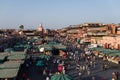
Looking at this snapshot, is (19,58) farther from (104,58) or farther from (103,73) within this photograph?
(104,58)

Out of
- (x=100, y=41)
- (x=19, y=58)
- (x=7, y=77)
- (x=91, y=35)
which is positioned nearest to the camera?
(x=7, y=77)

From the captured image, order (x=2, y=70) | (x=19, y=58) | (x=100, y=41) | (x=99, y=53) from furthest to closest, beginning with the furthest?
(x=100, y=41) < (x=99, y=53) < (x=19, y=58) < (x=2, y=70)

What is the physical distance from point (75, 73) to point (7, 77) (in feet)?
38.9

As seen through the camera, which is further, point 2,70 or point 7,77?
point 2,70

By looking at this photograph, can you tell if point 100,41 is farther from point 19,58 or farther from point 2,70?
point 2,70

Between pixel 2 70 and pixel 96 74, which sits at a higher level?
pixel 2 70

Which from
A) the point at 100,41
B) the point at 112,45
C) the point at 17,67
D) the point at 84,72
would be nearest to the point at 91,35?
the point at 100,41

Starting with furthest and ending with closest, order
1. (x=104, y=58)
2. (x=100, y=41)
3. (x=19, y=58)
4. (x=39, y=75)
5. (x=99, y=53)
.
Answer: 1. (x=100, y=41)
2. (x=99, y=53)
3. (x=104, y=58)
4. (x=19, y=58)
5. (x=39, y=75)

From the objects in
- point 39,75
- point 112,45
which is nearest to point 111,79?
point 39,75

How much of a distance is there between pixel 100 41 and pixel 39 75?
5023 cm

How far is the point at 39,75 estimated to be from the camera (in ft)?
111

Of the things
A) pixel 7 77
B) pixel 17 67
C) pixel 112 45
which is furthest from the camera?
pixel 112 45

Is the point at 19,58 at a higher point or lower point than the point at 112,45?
higher

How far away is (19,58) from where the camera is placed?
3703cm
